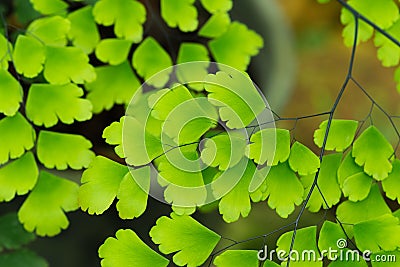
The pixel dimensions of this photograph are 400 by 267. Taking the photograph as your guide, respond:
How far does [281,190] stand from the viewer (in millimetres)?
679

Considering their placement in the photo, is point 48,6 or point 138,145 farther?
point 48,6

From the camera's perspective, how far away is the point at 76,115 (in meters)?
0.76

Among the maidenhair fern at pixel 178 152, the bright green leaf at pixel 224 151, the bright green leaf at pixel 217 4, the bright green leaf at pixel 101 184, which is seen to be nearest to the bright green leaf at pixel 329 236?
the maidenhair fern at pixel 178 152

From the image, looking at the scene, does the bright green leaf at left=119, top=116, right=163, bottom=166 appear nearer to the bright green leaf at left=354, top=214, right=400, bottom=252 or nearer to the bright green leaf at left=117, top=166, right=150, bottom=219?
the bright green leaf at left=117, top=166, right=150, bottom=219

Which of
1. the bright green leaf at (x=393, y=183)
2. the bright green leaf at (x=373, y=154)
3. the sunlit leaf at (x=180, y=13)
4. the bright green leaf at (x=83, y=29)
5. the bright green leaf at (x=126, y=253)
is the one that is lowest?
the bright green leaf at (x=126, y=253)

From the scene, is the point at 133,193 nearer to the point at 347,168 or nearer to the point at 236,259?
the point at 236,259

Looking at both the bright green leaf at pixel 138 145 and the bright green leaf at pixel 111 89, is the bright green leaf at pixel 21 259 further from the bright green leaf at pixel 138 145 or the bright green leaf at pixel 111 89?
the bright green leaf at pixel 138 145

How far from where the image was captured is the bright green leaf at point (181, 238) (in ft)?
2.15

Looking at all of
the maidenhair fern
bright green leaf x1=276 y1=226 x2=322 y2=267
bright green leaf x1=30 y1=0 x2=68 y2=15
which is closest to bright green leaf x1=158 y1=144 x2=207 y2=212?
the maidenhair fern

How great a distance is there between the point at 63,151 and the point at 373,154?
1.30 ft

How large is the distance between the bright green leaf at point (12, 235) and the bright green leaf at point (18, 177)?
137 mm

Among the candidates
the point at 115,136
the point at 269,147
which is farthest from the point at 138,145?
the point at 269,147

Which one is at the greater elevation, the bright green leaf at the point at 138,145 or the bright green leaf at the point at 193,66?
the bright green leaf at the point at 193,66

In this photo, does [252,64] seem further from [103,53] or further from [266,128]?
[266,128]
